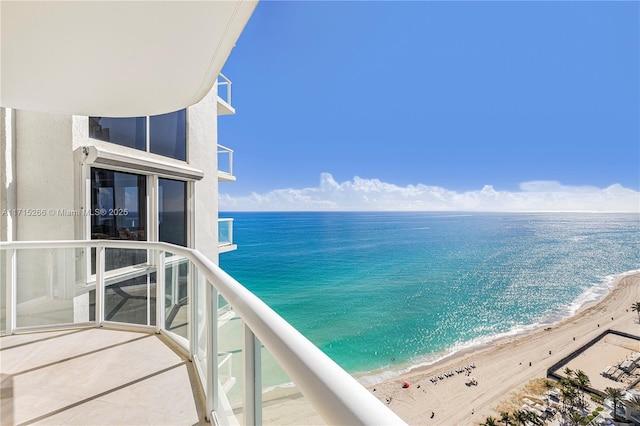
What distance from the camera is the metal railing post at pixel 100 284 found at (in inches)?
143

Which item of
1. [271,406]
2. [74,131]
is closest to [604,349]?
[271,406]

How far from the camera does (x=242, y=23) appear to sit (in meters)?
1.86

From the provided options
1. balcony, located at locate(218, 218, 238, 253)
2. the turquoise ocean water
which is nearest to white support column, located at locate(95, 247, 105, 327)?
balcony, located at locate(218, 218, 238, 253)

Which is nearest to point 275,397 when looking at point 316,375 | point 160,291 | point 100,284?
point 316,375

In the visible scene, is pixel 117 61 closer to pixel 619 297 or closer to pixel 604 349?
pixel 604 349

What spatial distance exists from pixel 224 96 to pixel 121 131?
5.46 metres

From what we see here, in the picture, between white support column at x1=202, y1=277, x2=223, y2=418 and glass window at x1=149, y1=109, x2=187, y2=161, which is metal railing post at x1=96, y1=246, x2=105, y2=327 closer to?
white support column at x1=202, y1=277, x2=223, y2=418

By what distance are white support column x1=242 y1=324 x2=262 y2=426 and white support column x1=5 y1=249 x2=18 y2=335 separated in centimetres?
401

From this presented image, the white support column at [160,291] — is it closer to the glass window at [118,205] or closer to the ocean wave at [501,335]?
the glass window at [118,205]

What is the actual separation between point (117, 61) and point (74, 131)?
3.04 meters

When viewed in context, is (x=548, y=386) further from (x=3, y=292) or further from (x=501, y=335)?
(x=3, y=292)

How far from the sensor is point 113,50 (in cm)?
215

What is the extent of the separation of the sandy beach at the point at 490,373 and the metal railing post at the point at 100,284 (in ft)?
37.2

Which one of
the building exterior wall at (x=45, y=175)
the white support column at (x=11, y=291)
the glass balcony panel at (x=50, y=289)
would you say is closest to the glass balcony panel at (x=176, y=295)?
the glass balcony panel at (x=50, y=289)
